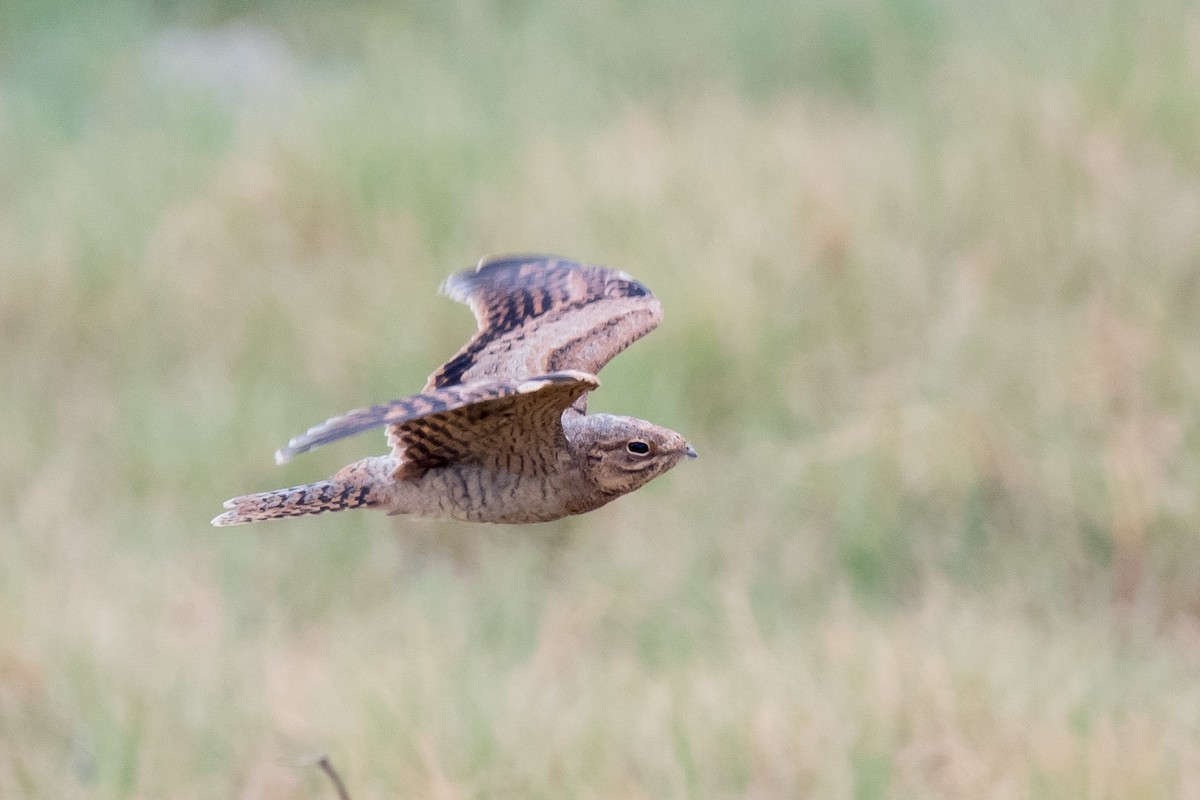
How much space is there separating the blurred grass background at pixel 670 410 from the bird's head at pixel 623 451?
107 inches

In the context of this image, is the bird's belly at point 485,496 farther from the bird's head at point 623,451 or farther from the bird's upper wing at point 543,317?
the bird's upper wing at point 543,317

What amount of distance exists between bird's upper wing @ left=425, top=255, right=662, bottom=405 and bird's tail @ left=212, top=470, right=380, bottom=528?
0.38 meters

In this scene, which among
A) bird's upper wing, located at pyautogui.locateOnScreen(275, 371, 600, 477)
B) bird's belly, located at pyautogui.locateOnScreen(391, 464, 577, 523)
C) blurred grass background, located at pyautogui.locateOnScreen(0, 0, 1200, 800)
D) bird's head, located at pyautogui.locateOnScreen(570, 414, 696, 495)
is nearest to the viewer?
bird's upper wing, located at pyautogui.locateOnScreen(275, 371, 600, 477)

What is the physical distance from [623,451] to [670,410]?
16.8ft

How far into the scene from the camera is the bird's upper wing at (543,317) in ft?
12.6

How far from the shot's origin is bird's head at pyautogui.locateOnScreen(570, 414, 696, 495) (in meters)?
3.41

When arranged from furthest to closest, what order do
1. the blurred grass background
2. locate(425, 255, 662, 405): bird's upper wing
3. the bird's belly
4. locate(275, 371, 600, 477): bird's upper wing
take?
1. the blurred grass background
2. locate(425, 255, 662, 405): bird's upper wing
3. the bird's belly
4. locate(275, 371, 600, 477): bird's upper wing

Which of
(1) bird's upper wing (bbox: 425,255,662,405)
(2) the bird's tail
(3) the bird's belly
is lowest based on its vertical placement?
(3) the bird's belly

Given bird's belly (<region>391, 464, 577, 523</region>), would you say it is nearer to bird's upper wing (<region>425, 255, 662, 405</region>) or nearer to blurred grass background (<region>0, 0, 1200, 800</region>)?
bird's upper wing (<region>425, 255, 662, 405</region>)

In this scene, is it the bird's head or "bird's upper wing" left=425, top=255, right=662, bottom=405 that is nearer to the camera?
the bird's head

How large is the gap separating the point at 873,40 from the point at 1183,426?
4488 mm

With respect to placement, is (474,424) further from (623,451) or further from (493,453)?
(623,451)

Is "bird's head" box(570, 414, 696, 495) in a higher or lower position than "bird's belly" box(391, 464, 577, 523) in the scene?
higher

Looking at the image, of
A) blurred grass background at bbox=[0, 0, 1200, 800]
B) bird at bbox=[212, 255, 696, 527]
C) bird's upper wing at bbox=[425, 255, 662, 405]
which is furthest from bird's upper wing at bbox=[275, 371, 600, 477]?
blurred grass background at bbox=[0, 0, 1200, 800]
